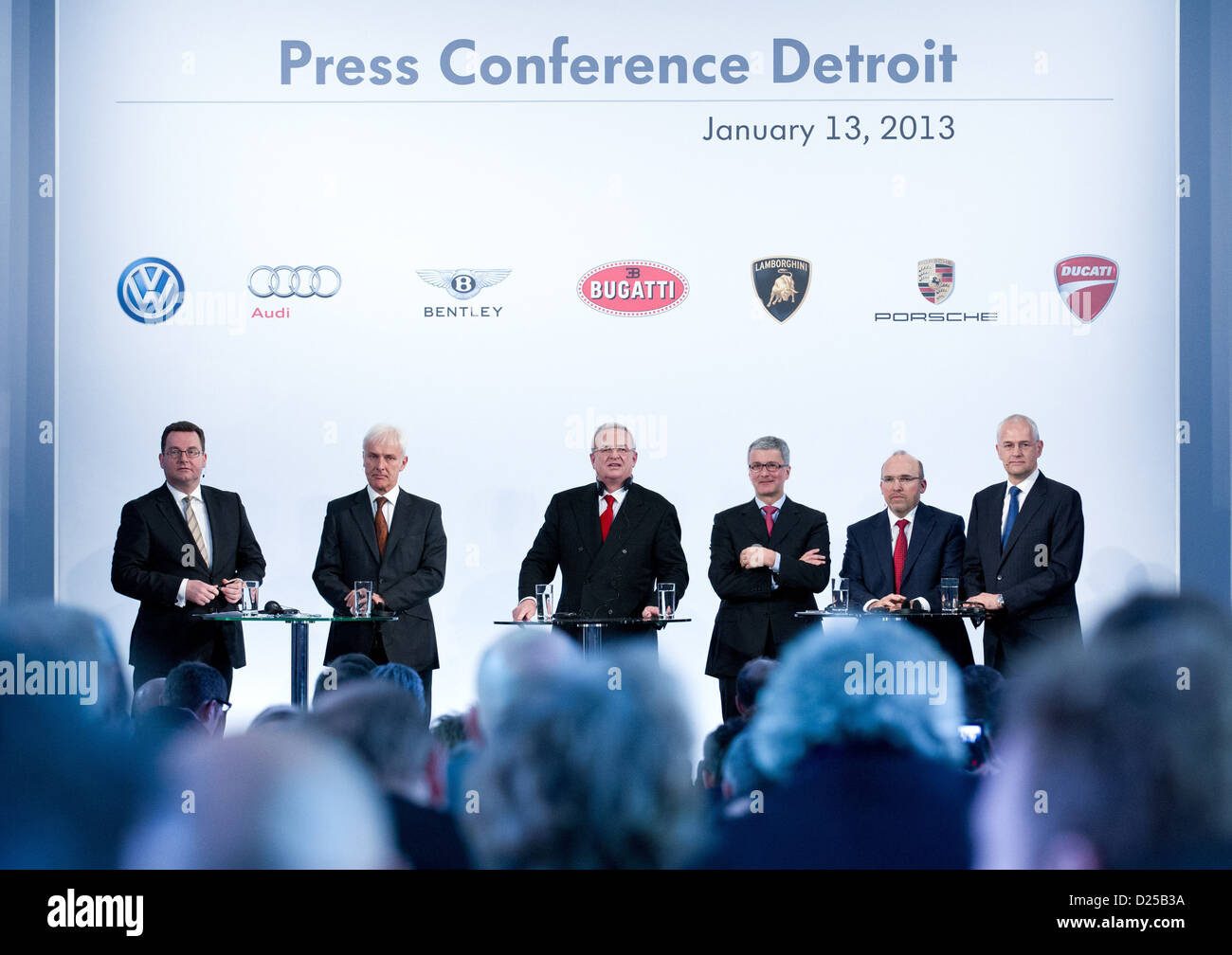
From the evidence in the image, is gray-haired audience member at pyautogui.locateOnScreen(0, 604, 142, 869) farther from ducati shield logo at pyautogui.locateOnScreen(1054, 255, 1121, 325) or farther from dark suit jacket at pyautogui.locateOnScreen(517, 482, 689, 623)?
ducati shield logo at pyautogui.locateOnScreen(1054, 255, 1121, 325)

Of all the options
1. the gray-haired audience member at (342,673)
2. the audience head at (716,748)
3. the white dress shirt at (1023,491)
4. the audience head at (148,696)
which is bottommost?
the audience head at (716,748)

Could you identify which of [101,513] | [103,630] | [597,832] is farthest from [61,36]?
[597,832]

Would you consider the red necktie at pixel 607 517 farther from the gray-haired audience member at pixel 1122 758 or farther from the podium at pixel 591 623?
the gray-haired audience member at pixel 1122 758

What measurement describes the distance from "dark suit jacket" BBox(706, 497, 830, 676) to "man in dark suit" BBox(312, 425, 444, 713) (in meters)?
1.25

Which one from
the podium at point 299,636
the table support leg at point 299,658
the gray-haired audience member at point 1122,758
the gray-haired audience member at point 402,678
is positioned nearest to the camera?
the podium at point 299,636

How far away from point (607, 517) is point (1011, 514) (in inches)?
71.0

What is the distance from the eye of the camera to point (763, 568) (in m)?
7.40

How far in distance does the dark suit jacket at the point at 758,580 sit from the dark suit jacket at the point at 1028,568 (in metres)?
0.70

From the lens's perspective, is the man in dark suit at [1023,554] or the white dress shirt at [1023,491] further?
the white dress shirt at [1023,491]

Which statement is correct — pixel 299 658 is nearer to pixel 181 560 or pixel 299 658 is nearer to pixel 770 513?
pixel 181 560

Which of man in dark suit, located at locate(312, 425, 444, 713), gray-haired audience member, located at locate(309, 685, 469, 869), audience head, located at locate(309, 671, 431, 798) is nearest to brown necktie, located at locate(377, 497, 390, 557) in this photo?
man in dark suit, located at locate(312, 425, 444, 713)

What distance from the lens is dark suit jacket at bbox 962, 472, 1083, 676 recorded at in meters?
7.36

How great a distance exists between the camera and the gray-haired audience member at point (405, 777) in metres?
7.27

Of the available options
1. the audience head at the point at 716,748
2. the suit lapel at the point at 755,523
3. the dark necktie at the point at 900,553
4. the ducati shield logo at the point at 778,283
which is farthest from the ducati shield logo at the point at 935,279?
the audience head at the point at 716,748
